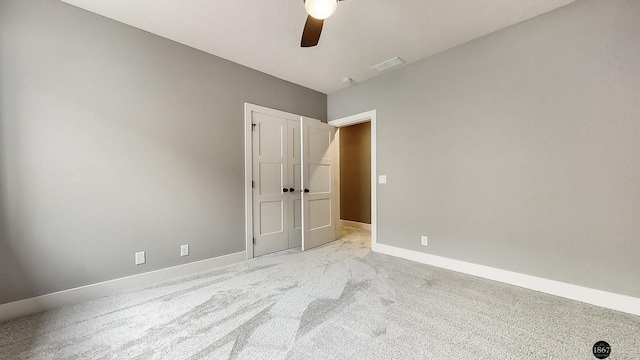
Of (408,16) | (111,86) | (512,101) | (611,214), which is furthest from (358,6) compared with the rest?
(611,214)

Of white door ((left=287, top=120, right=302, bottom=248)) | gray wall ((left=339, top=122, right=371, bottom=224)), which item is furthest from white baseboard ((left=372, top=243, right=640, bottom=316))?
gray wall ((left=339, top=122, right=371, bottom=224))

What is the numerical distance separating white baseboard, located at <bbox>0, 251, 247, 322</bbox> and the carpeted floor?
10 cm

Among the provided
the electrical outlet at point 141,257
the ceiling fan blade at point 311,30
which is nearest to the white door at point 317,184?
the ceiling fan blade at point 311,30

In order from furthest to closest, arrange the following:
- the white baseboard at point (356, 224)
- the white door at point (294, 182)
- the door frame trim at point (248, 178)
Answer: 1. the white baseboard at point (356, 224)
2. the white door at point (294, 182)
3. the door frame trim at point (248, 178)

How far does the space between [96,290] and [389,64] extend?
164 inches

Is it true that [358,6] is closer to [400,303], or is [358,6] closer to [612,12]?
[612,12]

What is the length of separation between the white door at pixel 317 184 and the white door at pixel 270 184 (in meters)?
0.31

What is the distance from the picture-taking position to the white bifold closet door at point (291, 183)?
3.39 metres

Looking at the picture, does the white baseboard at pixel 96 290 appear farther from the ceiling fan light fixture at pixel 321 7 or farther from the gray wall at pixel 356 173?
the gray wall at pixel 356 173

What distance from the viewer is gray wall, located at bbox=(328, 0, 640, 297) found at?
1935 mm

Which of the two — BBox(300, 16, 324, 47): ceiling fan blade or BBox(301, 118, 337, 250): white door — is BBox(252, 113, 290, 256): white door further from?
BBox(300, 16, 324, 47): ceiling fan blade

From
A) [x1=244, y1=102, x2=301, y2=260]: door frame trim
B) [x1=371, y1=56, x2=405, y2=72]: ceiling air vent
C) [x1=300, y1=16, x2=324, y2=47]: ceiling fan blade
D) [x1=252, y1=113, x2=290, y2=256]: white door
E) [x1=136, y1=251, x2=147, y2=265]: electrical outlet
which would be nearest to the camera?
[x1=300, y1=16, x2=324, y2=47]: ceiling fan blade

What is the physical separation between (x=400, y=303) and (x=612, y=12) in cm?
306

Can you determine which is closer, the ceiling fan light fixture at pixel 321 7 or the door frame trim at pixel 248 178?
the ceiling fan light fixture at pixel 321 7
